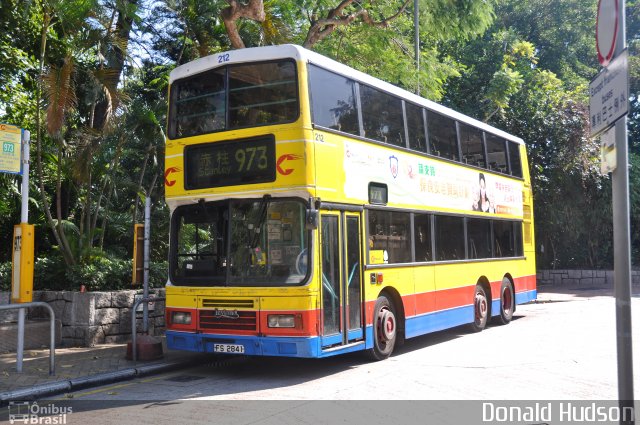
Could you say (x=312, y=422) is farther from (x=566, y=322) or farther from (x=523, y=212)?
(x=523, y=212)

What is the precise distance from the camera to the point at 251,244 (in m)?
8.74

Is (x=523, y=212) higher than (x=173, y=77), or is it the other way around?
(x=173, y=77)

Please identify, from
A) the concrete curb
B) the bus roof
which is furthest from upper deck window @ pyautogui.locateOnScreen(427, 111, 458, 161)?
the concrete curb

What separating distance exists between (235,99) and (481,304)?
762 cm

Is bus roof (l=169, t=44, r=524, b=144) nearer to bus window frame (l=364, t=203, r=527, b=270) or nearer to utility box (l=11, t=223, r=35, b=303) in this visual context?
bus window frame (l=364, t=203, r=527, b=270)

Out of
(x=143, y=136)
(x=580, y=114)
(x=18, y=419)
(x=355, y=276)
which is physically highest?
(x=580, y=114)

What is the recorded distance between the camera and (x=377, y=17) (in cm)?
1639

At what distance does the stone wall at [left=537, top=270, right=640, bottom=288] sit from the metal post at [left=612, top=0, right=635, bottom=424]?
2304 centimetres

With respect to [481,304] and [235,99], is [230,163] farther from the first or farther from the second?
[481,304]

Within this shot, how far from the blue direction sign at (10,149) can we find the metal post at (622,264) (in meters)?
7.77

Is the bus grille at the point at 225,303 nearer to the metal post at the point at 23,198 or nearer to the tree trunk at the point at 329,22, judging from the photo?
the metal post at the point at 23,198

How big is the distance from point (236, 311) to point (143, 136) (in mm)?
6321

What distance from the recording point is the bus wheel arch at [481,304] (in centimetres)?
1348

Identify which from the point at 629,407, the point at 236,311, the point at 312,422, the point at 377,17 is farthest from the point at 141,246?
the point at 377,17
